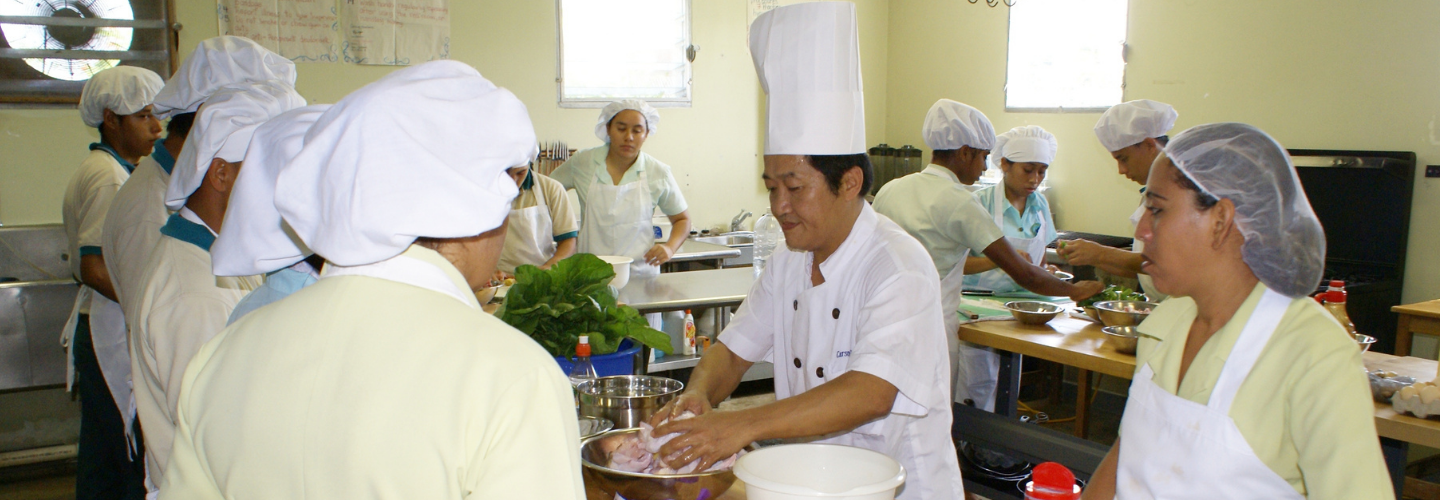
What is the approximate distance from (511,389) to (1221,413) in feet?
3.53

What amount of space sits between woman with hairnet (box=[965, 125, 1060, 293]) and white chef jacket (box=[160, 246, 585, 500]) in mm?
3392

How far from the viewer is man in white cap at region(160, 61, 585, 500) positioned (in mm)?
825

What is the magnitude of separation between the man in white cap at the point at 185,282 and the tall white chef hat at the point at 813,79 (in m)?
1.13

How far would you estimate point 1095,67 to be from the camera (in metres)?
5.78

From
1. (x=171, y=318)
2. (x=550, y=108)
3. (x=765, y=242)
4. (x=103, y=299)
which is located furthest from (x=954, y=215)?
(x=550, y=108)

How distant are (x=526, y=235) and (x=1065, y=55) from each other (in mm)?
3984

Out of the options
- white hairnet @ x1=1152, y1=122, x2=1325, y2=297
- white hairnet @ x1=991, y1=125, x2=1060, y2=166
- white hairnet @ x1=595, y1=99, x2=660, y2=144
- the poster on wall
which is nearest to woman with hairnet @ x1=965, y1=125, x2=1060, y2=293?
white hairnet @ x1=991, y1=125, x2=1060, y2=166

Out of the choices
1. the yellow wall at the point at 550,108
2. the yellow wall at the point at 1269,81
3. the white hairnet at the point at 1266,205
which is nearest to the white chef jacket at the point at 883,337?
the white hairnet at the point at 1266,205

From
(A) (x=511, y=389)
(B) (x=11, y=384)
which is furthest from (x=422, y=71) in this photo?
(B) (x=11, y=384)

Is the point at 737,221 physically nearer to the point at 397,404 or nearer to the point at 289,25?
the point at 289,25

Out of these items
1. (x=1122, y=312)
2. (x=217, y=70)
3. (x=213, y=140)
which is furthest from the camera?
(x=1122, y=312)

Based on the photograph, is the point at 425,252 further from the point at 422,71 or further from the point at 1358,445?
the point at 1358,445

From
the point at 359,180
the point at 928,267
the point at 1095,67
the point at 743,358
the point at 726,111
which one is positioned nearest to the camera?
the point at 359,180

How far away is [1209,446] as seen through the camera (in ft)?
4.29
